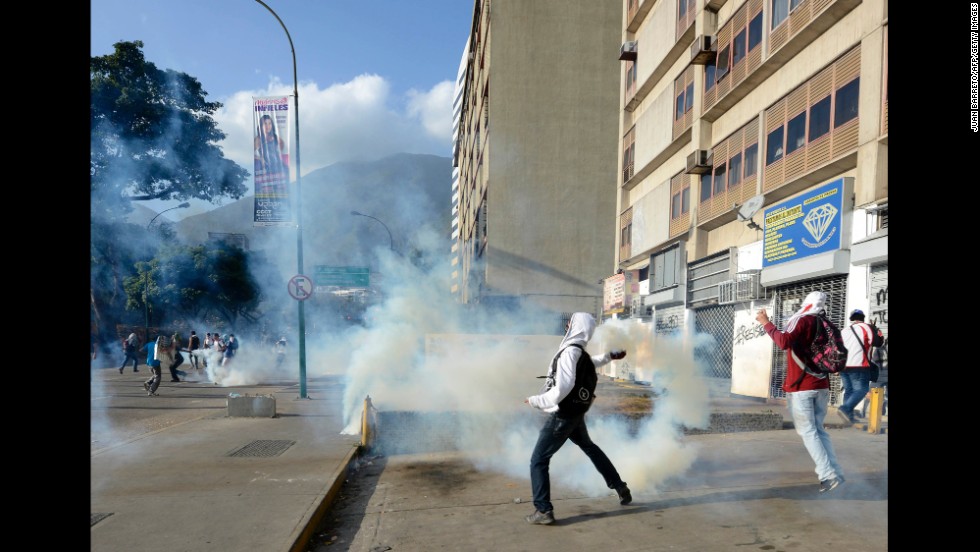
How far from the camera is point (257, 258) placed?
31984 mm

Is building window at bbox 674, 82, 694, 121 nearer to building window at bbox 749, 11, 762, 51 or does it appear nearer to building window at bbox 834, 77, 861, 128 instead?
building window at bbox 749, 11, 762, 51

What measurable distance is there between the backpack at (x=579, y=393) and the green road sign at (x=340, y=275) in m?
14.8

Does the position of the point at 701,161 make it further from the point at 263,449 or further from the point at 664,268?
the point at 263,449

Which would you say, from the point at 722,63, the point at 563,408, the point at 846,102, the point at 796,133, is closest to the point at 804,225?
the point at 796,133

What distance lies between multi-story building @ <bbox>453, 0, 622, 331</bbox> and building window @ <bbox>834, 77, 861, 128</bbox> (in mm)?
17450

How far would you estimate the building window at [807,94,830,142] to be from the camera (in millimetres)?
11828

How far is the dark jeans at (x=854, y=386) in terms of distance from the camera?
28.1 ft

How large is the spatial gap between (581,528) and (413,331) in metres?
7.66

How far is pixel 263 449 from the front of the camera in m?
7.39

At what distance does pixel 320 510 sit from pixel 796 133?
1268 cm

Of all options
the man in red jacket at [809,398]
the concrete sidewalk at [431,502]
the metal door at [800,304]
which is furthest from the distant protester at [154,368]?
the metal door at [800,304]

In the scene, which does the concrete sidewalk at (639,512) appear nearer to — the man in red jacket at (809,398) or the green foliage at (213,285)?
the man in red jacket at (809,398)

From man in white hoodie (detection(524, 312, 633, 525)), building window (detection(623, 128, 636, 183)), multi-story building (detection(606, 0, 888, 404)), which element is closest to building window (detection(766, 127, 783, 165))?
multi-story building (detection(606, 0, 888, 404))
